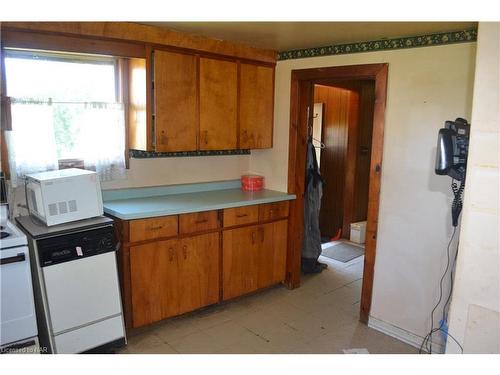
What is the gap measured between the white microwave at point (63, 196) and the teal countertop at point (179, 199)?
232 mm

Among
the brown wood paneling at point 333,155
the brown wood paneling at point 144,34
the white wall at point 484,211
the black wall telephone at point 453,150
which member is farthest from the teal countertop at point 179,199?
the white wall at point 484,211

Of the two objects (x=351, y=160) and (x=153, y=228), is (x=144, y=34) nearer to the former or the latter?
(x=153, y=228)

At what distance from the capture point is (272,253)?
12.0ft

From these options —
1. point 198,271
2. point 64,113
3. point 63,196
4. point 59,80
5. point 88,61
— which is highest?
point 88,61

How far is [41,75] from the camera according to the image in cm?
279

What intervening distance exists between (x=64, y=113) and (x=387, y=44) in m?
2.33

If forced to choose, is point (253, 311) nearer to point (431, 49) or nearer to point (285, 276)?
point (285, 276)

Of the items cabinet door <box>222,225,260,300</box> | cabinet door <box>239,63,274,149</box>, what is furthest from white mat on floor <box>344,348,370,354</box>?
cabinet door <box>239,63,274,149</box>

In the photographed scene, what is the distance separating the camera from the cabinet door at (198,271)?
3.08 m

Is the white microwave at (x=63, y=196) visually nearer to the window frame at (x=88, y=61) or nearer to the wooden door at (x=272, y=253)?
the window frame at (x=88, y=61)

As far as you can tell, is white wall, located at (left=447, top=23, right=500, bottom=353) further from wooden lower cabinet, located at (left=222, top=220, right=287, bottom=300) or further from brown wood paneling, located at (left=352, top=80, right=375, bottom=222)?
brown wood paneling, located at (left=352, top=80, right=375, bottom=222)

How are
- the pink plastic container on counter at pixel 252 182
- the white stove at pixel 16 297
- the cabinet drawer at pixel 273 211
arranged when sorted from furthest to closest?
the pink plastic container on counter at pixel 252 182, the cabinet drawer at pixel 273 211, the white stove at pixel 16 297

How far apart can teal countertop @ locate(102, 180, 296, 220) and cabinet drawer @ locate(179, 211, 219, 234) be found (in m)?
0.05

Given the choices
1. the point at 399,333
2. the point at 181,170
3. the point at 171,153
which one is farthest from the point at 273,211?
the point at 399,333
